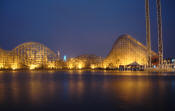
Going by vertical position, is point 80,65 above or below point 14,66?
below

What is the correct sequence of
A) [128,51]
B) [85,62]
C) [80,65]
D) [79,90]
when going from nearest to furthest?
[79,90]
[128,51]
[80,65]
[85,62]

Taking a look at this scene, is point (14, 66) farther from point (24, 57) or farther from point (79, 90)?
point (79, 90)

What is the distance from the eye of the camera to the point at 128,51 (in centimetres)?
6128

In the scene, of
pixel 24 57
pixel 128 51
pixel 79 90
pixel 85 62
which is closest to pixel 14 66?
pixel 24 57

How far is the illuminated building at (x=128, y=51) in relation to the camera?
60703 millimetres

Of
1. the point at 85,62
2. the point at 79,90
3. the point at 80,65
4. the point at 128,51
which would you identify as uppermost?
the point at 128,51

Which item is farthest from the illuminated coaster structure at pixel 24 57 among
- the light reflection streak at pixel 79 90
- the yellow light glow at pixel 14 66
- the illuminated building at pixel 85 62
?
the light reflection streak at pixel 79 90

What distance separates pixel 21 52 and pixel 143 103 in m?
56.2

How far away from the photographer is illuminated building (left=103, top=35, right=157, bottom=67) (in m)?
60.7

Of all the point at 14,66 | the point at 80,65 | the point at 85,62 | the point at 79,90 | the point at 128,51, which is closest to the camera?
the point at 79,90

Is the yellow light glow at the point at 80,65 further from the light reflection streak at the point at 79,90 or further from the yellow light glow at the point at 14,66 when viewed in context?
the light reflection streak at the point at 79,90

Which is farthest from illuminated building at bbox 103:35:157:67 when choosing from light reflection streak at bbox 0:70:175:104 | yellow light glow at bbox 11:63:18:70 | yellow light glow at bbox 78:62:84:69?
light reflection streak at bbox 0:70:175:104

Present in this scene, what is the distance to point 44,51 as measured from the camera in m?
62.4

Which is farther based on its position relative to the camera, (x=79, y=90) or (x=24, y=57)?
(x=24, y=57)
